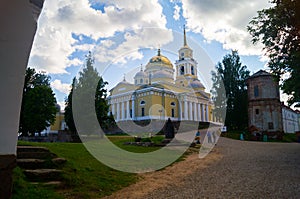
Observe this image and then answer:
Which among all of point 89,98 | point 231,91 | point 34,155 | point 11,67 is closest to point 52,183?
point 34,155

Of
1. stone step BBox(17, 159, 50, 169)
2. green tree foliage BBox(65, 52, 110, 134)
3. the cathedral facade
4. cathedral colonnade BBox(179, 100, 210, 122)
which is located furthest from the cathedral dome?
stone step BBox(17, 159, 50, 169)

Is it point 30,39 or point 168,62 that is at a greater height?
point 168,62

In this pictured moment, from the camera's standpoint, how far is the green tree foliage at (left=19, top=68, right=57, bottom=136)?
24.1 m

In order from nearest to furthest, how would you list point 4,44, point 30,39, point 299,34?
point 4,44, point 30,39, point 299,34

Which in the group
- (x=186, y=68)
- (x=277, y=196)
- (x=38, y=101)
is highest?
(x=186, y=68)

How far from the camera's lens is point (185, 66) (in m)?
56.5

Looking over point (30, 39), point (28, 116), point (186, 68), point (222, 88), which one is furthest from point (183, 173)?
point (186, 68)

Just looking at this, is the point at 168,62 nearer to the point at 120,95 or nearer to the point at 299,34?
the point at 120,95

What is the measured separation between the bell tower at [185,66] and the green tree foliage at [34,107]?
111 ft

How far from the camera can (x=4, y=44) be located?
302 cm

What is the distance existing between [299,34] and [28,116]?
23.8 metres

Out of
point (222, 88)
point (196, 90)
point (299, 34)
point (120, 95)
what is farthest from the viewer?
point (196, 90)

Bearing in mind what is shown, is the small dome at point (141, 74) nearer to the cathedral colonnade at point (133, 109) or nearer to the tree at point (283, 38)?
the cathedral colonnade at point (133, 109)

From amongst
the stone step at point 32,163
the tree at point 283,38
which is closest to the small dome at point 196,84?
the tree at point 283,38
